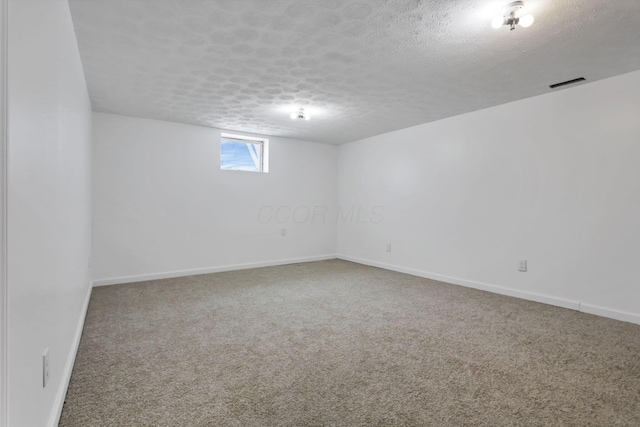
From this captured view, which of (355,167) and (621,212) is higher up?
(355,167)

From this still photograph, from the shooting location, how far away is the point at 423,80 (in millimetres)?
3072

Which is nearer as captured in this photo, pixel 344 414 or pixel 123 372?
pixel 344 414

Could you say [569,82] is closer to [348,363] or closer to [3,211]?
[348,363]

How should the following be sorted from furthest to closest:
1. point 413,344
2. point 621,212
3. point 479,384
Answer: point 621,212 < point 413,344 < point 479,384

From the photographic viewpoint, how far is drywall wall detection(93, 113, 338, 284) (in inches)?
165

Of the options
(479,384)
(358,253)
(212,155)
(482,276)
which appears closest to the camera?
(479,384)

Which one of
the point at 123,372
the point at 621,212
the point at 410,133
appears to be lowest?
the point at 123,372

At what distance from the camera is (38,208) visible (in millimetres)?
1222

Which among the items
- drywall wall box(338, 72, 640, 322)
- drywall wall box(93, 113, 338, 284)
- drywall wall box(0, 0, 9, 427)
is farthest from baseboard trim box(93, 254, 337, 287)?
drywall wall box(0, 0, 9, 427)

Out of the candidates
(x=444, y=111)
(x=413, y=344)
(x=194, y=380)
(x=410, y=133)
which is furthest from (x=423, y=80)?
(x=194, y=380)

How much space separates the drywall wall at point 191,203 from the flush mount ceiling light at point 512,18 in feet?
12.9

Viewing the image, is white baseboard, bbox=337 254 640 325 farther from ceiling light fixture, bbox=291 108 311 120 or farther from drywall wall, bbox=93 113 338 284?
ceiling light fixture, bbox=291 108 311 120

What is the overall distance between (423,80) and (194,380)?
298cm

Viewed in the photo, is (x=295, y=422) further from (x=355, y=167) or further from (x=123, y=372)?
(x=355, y=167)
